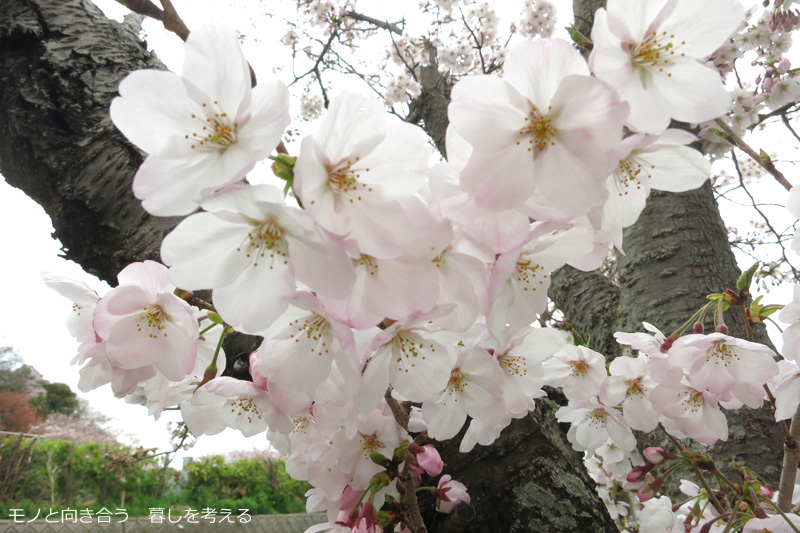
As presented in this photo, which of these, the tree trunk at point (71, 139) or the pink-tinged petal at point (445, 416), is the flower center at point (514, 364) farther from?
the tree trunk at point (71, 139)

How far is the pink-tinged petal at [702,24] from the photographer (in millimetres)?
496

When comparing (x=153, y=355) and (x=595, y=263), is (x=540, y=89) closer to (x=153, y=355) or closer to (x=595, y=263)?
(x=595, y=263)

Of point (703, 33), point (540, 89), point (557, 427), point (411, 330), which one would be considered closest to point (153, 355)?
point (411, 330)

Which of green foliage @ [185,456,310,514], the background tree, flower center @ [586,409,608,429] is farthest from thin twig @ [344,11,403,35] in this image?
the background tree

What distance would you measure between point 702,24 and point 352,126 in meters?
0.38

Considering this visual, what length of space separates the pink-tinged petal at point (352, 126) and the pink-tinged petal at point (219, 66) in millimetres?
78

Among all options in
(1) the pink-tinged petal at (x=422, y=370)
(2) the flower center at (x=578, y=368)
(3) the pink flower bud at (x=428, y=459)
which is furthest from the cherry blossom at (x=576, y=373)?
(1) the pink-tinged petal at (x=422, y=370)

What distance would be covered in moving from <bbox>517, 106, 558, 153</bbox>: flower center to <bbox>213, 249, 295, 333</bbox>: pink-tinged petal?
0.82 ft

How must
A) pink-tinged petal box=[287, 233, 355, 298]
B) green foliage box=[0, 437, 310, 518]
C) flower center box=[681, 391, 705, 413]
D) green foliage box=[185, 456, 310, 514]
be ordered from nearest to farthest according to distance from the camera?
pink-tinged petal box=[287, 233, 355, 298] < flower center box=[681, 391, 705, 413] < green foliage box=[0, 437, 310, 518] < green foliage box=[185, 456, 310, 514]

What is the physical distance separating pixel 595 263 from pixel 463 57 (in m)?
5.72

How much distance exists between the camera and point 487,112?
46 centimetres

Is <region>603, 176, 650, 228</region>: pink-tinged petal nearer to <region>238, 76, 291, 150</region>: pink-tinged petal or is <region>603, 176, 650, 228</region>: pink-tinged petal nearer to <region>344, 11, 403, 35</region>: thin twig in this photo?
<region>238, 76, 291, 150</region>: pink-tinged petal

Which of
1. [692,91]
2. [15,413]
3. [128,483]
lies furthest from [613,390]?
[15,413]

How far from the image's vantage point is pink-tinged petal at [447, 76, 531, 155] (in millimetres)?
444
